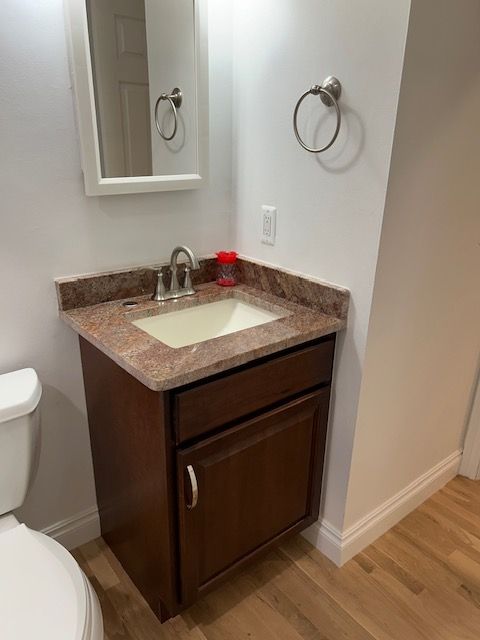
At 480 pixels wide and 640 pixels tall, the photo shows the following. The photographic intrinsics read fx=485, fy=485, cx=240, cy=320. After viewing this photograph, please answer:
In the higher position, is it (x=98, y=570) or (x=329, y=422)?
(x=329, y=422)

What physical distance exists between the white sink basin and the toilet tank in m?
0.36

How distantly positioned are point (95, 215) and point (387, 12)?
920 millimetres

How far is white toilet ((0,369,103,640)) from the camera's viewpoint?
3.15 ft

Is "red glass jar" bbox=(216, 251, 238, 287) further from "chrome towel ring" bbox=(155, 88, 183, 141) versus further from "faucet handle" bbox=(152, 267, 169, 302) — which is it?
"chrome towel ring" bbox=(155, 88, 183, 141)

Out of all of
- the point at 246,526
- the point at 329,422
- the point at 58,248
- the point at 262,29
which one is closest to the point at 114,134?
the point at 58,248

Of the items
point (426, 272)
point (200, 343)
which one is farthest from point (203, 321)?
point (426, 272)

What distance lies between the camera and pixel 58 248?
1.39 metres

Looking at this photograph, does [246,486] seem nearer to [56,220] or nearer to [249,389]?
[249,389]

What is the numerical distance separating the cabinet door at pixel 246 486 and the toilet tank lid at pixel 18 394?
41 cm

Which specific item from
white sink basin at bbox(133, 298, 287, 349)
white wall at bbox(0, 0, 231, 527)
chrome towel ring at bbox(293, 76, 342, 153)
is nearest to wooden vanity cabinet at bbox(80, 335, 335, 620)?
white wall at bbox(0, 0, 231, 527)

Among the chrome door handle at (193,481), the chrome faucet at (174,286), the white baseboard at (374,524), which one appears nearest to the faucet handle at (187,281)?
the chrome faucet at (174,286)

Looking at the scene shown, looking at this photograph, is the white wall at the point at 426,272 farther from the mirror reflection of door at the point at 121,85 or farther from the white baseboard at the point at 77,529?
the white baseboard at the point at 77,529

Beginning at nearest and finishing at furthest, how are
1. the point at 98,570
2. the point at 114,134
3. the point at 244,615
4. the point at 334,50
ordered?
the point at 334,50 → the point at 114,134 → the point at 244,615 → the point at 98,570

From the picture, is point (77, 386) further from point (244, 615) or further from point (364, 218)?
point (364, 218)
